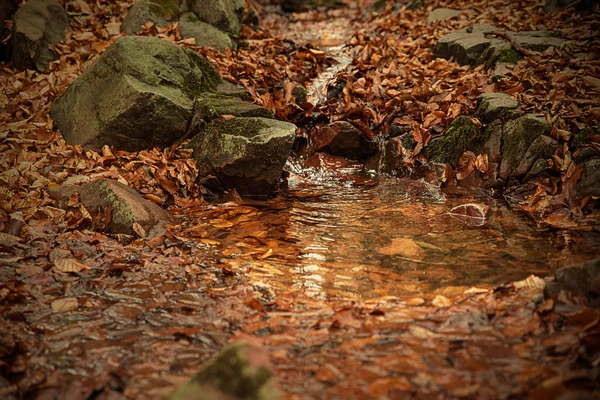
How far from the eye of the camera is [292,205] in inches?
203

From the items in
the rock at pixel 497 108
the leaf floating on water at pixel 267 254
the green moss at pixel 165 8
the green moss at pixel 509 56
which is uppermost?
the green moss at pixel 165 8

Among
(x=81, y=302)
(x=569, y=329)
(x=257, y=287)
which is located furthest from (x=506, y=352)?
(x=81, y=302)

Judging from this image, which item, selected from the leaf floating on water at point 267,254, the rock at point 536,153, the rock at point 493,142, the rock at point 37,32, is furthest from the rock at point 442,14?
the leaf floating on water at point 267,254

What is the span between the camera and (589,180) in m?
4.52

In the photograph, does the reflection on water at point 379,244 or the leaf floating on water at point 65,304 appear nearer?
the leaf floating on water at point 65,304

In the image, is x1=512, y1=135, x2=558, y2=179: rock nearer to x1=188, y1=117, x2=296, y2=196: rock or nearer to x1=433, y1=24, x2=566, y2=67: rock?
x1=433, y1=24, x2=566, y2=67: rock

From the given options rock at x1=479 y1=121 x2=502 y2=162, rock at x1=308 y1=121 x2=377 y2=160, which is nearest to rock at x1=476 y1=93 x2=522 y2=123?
rock at x1=479 y1=121 x2=502 y2=162

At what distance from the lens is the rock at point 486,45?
6586mm

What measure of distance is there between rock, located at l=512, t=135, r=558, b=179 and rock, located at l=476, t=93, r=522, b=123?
18.0 inches

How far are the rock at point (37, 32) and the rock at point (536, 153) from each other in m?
6.38

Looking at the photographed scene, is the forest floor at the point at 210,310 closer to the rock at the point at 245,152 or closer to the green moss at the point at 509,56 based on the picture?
the rock at the point at 245,152

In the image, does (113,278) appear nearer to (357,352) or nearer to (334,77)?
(357,352)

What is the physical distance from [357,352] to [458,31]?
22.0 ft

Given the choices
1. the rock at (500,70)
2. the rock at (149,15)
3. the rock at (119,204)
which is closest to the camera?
the rock at (119,204)
